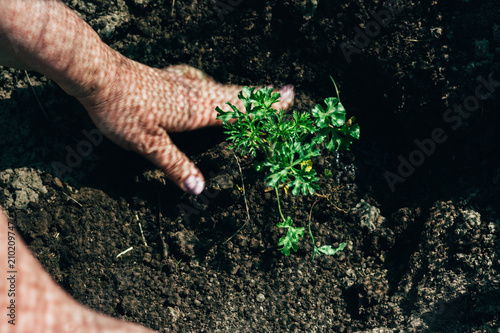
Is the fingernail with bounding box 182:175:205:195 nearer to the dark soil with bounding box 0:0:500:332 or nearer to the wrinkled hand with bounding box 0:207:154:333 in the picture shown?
the dark soil with bounding box 0:0:500:332

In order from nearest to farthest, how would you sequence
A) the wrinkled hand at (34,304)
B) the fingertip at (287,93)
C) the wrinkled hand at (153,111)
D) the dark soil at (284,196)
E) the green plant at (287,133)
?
1. the wrinkled hand at (34,304)
2. the green plant at (287,133)
3. the dark soil at (284,196)
4. the wrinkled hand at (153,111)
5. the fingertip at (287,93)

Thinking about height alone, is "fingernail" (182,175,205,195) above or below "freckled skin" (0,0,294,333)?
below

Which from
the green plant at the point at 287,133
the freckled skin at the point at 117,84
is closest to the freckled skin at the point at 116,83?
the freckled skin at the point at 117,84

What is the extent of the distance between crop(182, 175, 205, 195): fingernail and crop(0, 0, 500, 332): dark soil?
0.21ft

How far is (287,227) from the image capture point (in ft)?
8.54

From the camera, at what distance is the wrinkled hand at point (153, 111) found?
2.64 m

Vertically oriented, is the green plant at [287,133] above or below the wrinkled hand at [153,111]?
above

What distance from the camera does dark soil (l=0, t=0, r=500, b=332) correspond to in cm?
251

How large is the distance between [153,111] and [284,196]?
113 centimetres

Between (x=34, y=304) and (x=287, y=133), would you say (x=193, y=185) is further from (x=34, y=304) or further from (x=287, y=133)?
(x=34, y=304)

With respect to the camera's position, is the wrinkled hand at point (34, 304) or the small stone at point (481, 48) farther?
the small stone at point (481, 48)

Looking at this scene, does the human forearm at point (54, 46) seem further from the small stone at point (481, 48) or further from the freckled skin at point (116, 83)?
the small stone at point (481, 48)

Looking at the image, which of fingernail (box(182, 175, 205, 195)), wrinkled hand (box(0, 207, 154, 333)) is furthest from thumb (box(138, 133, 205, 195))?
wrinkled hand (box(0, 207, 154, 333))

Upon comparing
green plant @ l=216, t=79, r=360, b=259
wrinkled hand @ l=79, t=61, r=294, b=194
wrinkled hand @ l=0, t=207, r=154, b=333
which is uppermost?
green plant @ l=216, t=79, r=360, b=259
